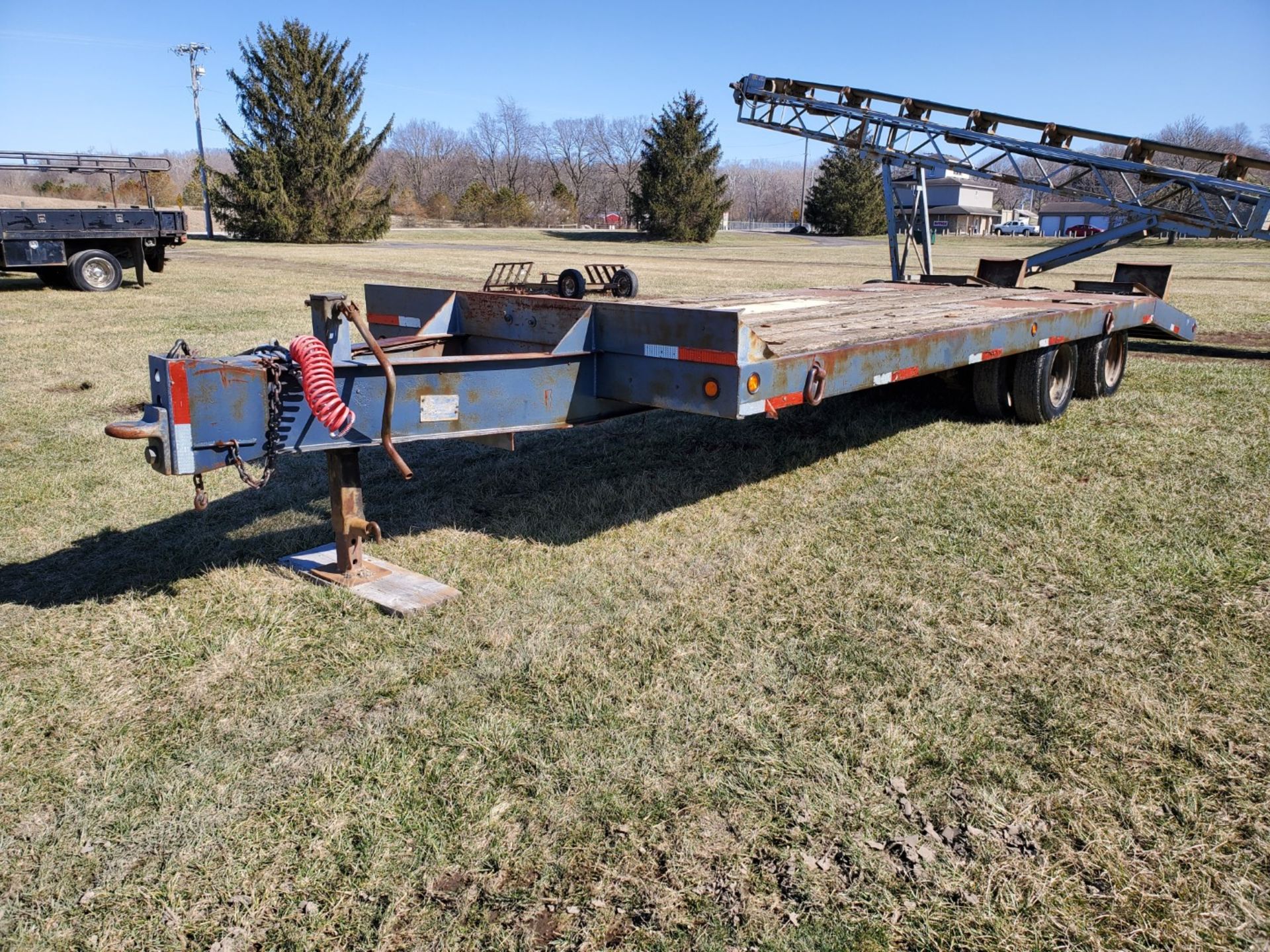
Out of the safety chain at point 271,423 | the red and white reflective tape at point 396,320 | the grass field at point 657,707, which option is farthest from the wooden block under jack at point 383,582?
the red and white reflective tape at point 396,320

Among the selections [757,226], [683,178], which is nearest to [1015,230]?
[757,226]

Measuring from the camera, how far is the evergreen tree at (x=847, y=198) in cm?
5584

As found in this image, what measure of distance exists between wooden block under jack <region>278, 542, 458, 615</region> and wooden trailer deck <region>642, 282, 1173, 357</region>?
1698mm

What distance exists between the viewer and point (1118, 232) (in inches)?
462

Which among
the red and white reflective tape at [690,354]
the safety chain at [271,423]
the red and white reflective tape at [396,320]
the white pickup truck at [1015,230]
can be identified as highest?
the white pickup truck at [1015,230]

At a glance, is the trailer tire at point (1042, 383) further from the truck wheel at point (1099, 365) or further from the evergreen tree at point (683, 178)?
the evergreen tree at point (683, 178)

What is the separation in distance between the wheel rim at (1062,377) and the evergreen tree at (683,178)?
41.4 meters

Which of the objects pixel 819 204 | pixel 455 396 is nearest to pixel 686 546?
pixel 455 396

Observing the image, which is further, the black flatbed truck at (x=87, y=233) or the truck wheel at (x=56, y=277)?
the truck wheel at (x=56, y=277)

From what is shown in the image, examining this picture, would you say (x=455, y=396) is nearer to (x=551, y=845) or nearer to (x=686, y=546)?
(x=686, y=546)

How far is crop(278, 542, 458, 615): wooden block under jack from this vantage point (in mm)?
3783

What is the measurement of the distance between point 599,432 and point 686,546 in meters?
2.46

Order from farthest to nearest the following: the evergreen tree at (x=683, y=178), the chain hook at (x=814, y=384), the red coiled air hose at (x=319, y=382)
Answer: the evergreen tree at (x=683, y=178)
the chain hook at (x=814, y=384)
the red coiled air hose at (x=319, y=382)

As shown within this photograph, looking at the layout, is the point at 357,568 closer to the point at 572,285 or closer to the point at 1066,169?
the point at 572,285
